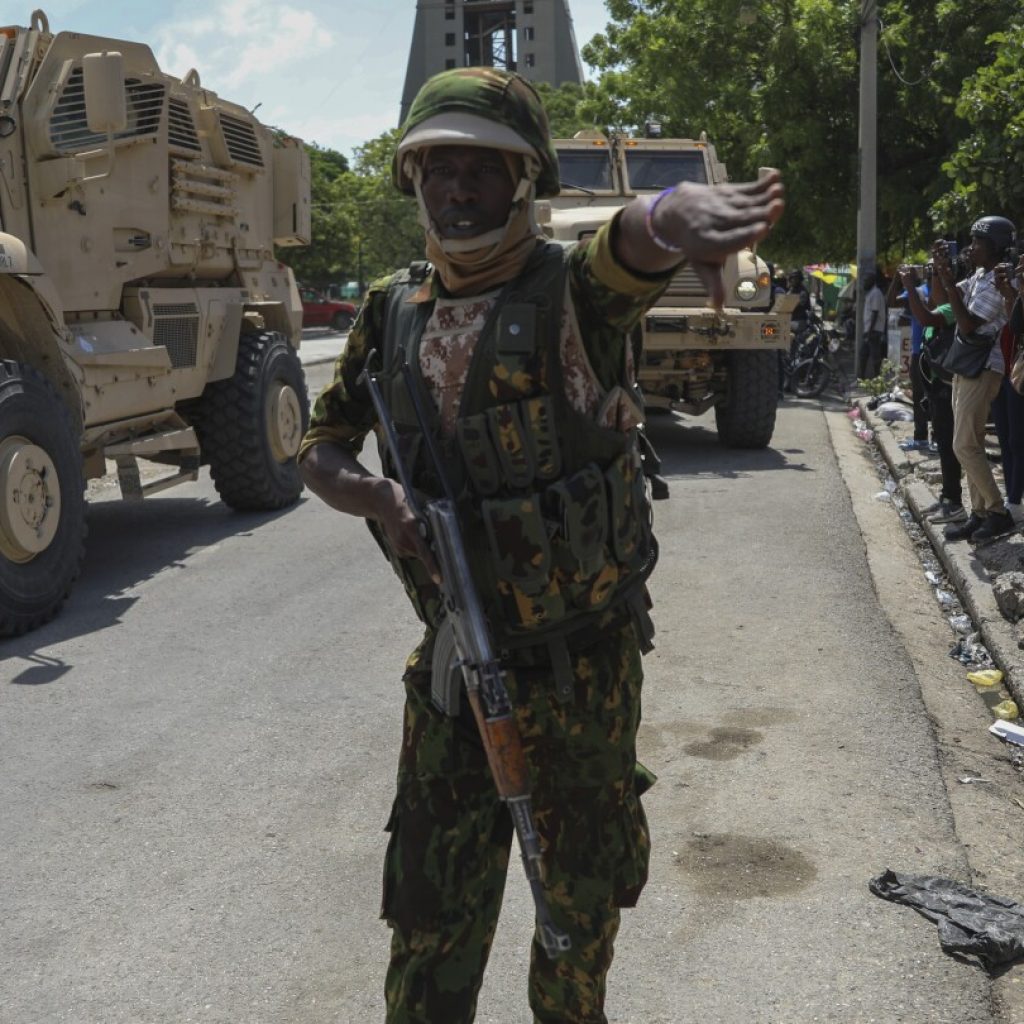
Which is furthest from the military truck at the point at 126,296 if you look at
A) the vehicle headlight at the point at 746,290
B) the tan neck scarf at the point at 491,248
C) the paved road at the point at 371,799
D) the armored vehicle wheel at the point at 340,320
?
the armored vehicle wheel at the point at 340,320

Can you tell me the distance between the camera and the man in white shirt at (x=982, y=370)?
23.8 ft

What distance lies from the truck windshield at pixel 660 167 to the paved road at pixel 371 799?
17.9 feet

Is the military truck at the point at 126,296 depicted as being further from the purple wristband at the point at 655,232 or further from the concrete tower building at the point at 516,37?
the concrete tower building at the point at 516,37

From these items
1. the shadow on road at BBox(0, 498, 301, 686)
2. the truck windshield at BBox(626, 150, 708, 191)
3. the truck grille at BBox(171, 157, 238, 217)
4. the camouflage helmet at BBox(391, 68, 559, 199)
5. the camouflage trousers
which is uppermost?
the truck windshield at BBox(626, 150, 708, 191)

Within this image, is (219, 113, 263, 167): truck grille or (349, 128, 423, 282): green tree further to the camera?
(349, 128, 423, 282): green tree

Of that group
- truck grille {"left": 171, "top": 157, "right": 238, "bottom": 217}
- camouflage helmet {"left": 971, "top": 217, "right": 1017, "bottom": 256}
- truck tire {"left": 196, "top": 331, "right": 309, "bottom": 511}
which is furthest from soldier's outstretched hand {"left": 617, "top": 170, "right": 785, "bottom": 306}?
truck tire {"left": 196, "top": 331, "right": 309, "bottom": 511}

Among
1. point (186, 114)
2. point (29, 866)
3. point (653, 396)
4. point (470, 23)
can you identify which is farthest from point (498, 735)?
point (470, 23)

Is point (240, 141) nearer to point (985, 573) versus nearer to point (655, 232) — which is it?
point (985, 573)

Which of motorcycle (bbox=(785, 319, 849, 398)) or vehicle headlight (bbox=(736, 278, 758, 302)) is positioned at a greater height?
vehicle headlight (bbox=(736, 278, 758, 302))

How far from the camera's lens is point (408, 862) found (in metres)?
2.35

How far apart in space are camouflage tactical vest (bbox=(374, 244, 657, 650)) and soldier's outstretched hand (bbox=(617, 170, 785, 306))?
304 millimetres

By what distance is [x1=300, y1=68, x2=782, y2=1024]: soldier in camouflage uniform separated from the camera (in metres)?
2.23

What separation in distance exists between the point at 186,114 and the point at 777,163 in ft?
43.0

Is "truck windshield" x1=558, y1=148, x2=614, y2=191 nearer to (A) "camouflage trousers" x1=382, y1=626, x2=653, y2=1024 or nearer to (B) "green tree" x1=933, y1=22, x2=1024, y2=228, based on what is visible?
(B) "green tree" x1=933, y1=22, x2=1024, y2=228
